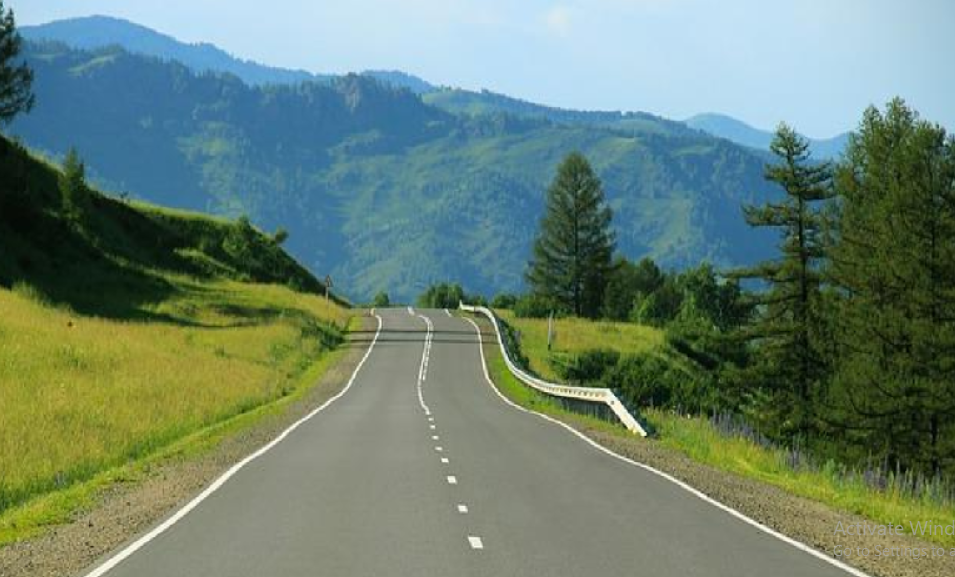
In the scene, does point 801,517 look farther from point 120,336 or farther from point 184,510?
point 120,336

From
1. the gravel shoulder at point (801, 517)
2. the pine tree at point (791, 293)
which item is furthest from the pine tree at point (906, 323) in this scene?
the gravel shoulder at point (801, 517)

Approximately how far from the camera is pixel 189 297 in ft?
279

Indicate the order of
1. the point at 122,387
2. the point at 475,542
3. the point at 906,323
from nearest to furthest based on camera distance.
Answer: the point at 475,542, the point at 122,387, the point at 906,323

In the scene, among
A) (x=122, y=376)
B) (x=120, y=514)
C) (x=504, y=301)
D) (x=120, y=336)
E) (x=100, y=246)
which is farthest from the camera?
(x=504, y=301)

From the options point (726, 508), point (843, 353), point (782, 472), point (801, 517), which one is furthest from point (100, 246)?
point (801, 517)

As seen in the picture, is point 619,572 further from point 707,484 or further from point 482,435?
point 482,435

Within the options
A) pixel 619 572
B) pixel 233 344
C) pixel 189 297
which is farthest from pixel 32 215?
pixel 619 572

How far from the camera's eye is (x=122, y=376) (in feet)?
131

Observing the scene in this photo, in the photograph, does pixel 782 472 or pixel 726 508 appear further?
pixel 782 472

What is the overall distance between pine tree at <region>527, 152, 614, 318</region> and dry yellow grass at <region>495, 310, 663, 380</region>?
606 inches

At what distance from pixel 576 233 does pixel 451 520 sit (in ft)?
335

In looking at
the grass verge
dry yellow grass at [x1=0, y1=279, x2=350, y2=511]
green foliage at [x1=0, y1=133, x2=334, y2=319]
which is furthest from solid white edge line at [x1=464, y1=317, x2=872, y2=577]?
green foliage at [x1=0, y1=133, x2=334, y2=319]

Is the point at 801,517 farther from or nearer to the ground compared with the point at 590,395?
nearer to the ground

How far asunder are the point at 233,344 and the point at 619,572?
173 feet
